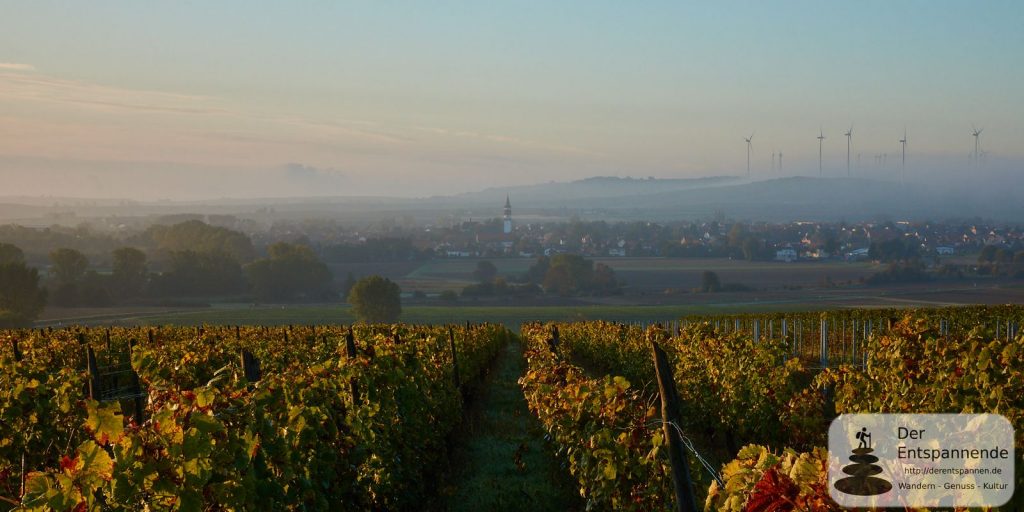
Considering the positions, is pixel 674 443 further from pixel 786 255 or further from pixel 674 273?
pixel 786 255

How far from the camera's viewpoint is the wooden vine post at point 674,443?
17.4ft

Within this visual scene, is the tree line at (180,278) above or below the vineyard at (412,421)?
below

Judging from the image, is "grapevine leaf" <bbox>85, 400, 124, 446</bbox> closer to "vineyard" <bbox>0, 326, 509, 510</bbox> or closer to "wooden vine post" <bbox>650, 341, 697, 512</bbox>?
"vineyard" <bbox>0, 326, 509, 510</bbox>

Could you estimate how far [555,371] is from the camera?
11.4 m

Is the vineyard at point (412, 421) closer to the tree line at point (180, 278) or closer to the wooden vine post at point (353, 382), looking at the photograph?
the wooden vine post at point (353, 382)

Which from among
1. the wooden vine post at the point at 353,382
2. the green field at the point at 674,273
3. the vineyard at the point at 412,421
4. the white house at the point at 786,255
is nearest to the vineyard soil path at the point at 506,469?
the vineyard at the point at 412,421

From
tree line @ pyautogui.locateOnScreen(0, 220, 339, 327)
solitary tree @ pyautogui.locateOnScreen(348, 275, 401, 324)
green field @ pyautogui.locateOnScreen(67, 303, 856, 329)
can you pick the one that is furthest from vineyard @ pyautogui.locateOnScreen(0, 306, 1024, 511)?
tree line @ pyautogui.locateOnScreen(0, 220, 339, 327)

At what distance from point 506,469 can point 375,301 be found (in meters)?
80.3

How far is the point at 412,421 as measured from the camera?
10672 mm

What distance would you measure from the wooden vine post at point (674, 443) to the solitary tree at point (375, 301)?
279ft

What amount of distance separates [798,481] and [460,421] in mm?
11230

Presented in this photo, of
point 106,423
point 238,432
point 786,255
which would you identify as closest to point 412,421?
point 238,432

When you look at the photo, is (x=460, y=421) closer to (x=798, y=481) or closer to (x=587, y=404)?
(x=587, y=404)

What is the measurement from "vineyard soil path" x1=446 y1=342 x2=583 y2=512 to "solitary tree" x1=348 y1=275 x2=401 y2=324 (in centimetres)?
7330
